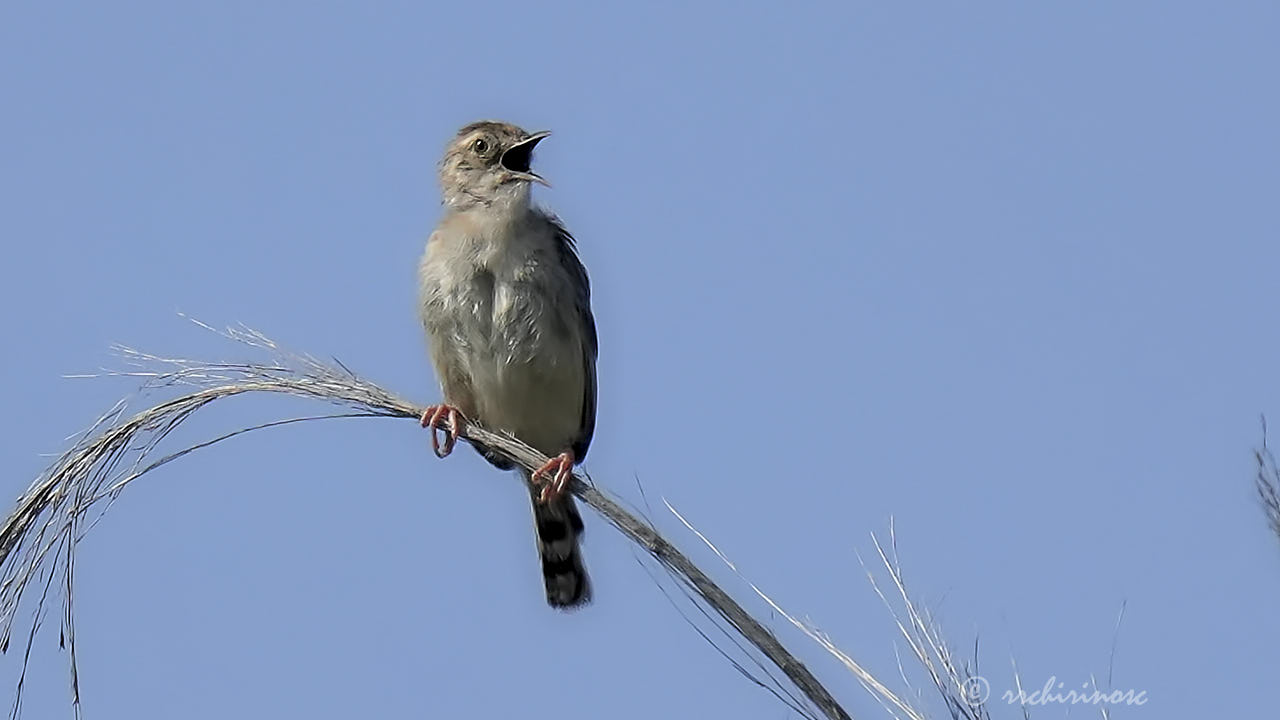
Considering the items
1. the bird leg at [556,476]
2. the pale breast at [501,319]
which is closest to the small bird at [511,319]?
the pale breast at [501,319]

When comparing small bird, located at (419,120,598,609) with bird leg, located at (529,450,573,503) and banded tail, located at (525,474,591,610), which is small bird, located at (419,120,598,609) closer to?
banded tail, located at (525,474,591,610)

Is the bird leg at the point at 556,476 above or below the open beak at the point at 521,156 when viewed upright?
below

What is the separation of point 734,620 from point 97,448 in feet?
4.48

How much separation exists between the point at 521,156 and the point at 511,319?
875 mm

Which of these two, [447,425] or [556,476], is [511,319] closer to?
[447,425]

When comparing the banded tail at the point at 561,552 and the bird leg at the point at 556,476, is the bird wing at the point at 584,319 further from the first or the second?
the bird leg at the point at 556,476

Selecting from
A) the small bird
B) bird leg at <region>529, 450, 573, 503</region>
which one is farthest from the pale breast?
bird leg at <region>529, 450, 573, 503</region>

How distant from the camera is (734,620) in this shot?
3.12 meters

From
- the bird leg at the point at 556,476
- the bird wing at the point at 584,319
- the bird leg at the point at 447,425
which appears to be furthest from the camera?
the bird wing at the point at 584,319

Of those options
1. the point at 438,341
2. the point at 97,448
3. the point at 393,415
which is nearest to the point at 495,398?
the point at 438,341

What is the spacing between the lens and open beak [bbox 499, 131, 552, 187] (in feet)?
22.7

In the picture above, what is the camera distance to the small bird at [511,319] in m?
6.51

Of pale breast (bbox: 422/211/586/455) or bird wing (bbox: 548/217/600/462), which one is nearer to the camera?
pale breast (bbox: 422/211/586/455)

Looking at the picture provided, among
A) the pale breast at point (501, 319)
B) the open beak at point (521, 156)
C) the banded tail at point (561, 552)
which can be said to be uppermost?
the open beak at point (521, 156)
